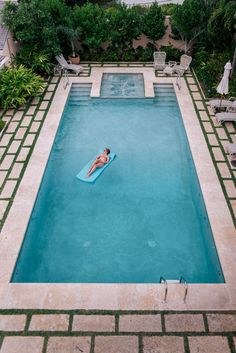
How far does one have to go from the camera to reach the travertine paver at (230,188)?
376 inches

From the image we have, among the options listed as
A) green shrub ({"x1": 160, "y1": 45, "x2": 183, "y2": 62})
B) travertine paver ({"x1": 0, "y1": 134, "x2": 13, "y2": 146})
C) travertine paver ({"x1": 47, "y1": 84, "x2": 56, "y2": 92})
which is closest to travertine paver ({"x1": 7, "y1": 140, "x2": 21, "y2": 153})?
travertine paver ({"x1": 0, "y1": 134, "x2": 13, "y2": 146})

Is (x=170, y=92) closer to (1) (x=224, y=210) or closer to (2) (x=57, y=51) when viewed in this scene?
(2) (x=57, y=51)

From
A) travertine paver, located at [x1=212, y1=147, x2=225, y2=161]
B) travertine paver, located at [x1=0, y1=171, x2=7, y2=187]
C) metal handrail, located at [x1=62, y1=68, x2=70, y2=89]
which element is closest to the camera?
travertine paver, located at [x1=0, y1=171, x2=7, y2=187]

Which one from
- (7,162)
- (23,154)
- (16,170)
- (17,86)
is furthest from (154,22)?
(16,170)

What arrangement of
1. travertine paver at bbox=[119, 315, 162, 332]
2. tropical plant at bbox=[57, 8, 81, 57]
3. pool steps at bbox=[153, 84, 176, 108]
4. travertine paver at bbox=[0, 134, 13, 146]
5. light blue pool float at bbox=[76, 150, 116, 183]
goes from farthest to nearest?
tropical plant at bbox=[57, 8, 81, 57] → pool steps at bbox=[153, 84, 176, 108] → travertine paver at bbox=[0, 134, 13, 146] → light blue pool float at bbox=[76, 150, 116, 183] → travertine paver at bbox=[119, 315, 162, 332]

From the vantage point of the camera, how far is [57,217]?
9664 mm

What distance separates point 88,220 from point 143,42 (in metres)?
10.6

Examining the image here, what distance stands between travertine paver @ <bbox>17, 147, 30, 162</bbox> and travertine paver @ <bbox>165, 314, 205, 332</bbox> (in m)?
6.33

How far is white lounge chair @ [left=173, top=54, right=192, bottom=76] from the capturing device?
15.6 metres

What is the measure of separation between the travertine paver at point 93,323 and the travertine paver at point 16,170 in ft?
15.6

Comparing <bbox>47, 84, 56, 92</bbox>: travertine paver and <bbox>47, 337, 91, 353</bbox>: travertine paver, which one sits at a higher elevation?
<bbox>47, 84, 56, 92</bbox>: travertine paver

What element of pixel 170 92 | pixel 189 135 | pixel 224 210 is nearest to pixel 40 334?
pixel 224 210

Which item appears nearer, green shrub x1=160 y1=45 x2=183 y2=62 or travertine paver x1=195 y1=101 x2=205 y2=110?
travertine paver x1=195 y1=101 x2=205 y2=110

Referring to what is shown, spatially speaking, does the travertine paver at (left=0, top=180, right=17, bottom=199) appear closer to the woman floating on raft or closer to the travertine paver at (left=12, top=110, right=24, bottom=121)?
the woman floating on raft
